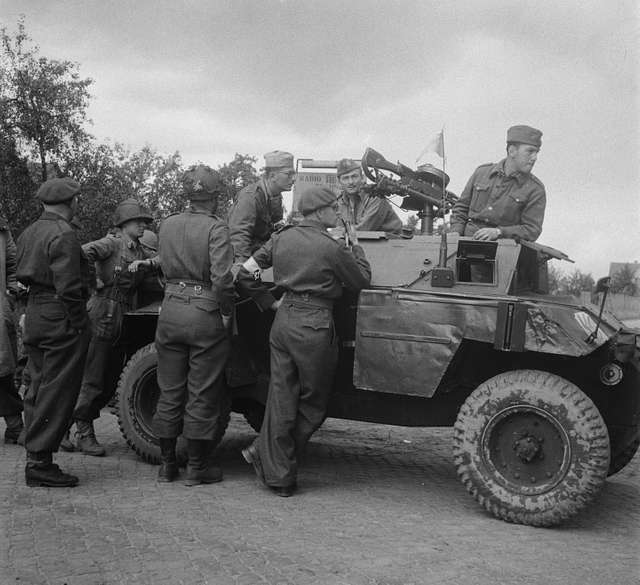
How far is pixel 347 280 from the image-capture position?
5918mm

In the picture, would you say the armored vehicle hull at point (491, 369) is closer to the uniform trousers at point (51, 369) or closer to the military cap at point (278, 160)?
the uniform trousers at point (51, 369)

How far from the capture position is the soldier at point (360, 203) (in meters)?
7.63

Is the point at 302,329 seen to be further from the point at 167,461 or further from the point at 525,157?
the point at 525,157

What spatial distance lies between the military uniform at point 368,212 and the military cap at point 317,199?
1.50 metres

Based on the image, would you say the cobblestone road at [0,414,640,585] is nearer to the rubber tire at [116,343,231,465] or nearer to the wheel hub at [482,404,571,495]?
the rubber tire at [116,343,231,465]

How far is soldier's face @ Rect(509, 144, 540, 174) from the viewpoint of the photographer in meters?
7.04

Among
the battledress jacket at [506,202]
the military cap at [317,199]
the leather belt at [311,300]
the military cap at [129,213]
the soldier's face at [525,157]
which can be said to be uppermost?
the soldier's face at [525,157]

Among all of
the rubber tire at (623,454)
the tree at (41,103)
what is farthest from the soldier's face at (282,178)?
the tree at (41,103)

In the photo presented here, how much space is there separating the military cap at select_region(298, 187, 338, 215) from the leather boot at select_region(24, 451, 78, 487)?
2.48m

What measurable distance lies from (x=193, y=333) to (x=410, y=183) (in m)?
2.51

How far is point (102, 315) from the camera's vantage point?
22.8 feet

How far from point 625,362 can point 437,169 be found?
103 inches

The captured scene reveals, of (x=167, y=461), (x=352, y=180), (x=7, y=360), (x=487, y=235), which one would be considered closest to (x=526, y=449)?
(x=487, y=235)

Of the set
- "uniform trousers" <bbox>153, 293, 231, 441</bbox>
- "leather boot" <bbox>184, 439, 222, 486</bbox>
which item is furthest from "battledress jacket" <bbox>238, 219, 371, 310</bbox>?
"leather boot" <bbox>184, 439, 222, 486</bbox>
